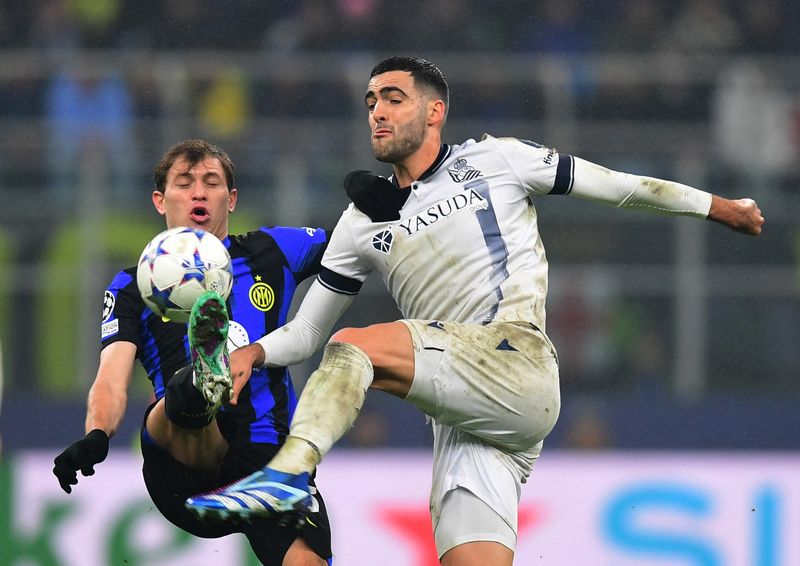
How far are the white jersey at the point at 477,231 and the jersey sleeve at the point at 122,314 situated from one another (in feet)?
2.37

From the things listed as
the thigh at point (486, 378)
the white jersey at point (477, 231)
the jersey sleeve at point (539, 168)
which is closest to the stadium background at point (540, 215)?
the white jersey at point (477, 231)

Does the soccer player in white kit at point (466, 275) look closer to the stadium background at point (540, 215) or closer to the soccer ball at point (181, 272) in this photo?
the soccer ball at point (181, 272)

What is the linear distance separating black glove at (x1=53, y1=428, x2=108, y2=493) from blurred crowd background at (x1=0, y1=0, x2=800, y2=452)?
5377 millimetres

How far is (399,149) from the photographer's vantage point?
5.63 m

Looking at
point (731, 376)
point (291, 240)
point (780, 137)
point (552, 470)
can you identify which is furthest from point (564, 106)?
point (291, 240)

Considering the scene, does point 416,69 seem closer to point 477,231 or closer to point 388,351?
point 477,231

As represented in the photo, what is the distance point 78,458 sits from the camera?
5.12 m

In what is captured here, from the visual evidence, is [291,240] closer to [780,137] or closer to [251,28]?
[780,137]

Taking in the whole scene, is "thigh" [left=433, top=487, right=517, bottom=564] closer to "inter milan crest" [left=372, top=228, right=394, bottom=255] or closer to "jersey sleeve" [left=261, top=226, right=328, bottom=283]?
"inter milan crest" [left=372, top=228, right=394, bottom=255]

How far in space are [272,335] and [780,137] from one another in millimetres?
7927

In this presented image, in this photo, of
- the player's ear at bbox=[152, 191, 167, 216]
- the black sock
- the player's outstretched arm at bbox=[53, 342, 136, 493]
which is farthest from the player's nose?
the black sock

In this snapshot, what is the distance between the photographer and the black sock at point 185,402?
16.2 feet

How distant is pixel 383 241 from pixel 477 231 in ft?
1.17

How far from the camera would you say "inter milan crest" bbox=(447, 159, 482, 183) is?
5641 mm
